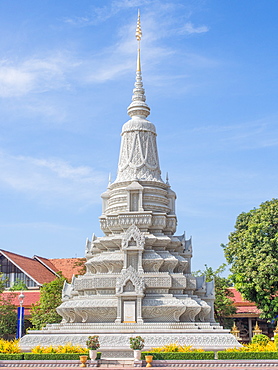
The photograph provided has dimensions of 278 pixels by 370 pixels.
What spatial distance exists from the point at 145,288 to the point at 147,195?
6.54m

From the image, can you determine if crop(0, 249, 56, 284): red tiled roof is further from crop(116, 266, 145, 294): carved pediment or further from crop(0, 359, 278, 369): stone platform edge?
crop(0, 359, 278, 369): stone platform edge

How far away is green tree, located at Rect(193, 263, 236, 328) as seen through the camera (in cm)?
4088

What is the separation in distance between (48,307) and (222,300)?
557 inches

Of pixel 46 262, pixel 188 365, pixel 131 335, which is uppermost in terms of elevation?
pixel 46 262

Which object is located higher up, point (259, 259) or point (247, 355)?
point (259, 259)

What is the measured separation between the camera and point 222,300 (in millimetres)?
41000

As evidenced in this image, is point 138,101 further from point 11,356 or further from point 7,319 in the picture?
point 7,319

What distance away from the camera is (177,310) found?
89.2 feet

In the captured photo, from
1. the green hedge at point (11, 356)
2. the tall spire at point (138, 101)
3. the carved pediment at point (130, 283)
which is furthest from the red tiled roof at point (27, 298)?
the green hedge at point (11, 356)

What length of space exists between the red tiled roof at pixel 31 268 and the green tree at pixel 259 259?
2283 centimetres

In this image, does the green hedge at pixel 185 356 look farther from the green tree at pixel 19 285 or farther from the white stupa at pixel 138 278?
the green tree at pixel 19 285

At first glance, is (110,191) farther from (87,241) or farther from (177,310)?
(177,310)

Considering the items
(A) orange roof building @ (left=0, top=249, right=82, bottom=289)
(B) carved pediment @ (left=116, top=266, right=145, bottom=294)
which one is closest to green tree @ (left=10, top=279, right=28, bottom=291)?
(A) orange roof building @ (left=0, top=249, right=82, bottom=289)

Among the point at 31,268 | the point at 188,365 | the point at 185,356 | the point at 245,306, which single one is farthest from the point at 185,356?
the point at 31,268
